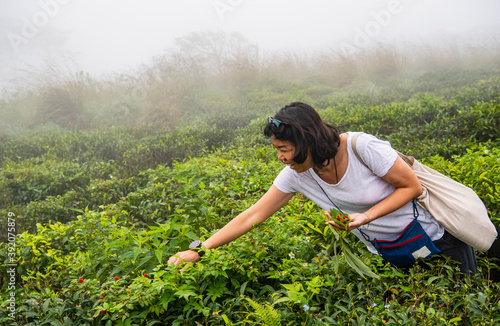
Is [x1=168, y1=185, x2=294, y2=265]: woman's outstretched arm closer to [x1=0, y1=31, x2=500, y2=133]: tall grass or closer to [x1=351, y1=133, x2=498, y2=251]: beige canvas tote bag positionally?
[x1=351, y1=133, x2=498, y2=251]: beige canvas tote bag

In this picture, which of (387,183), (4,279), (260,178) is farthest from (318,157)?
(4,279)

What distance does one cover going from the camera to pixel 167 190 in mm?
3852

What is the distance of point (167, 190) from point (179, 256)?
2095 millimetres

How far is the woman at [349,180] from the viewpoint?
1711 mm

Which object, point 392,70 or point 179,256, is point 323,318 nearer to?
point 179,256

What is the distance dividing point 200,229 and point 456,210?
146 cm

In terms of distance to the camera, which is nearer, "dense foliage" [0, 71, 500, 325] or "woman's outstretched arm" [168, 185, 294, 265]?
"dense foliage" [0, 71, 500, 325]

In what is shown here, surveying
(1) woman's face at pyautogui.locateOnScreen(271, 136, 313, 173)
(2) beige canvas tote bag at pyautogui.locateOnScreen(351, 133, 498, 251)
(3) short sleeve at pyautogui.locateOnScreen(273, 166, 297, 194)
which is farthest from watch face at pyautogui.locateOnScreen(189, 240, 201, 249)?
(2) beige canvas tote bag at pyautogui.locateOnScreen(351, 133, 498, 251)

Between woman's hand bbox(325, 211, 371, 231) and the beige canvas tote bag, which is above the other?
woman's hand bbox(325, 211, 371, 231)

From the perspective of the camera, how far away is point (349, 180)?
180cm

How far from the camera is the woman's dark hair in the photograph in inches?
67.6

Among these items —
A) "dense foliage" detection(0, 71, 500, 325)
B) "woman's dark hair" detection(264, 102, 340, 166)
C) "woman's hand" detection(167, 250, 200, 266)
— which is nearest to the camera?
"dense foliage" detection(0, 71, 500, 325)

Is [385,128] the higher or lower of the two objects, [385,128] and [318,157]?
the lower

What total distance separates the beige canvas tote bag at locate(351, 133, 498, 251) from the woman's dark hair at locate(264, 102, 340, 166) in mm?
135
